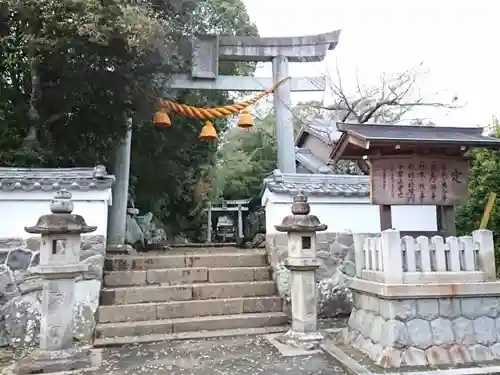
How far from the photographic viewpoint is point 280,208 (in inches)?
315

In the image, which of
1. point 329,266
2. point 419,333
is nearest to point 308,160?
point 329,266

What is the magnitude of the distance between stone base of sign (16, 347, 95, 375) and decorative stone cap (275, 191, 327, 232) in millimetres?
3306

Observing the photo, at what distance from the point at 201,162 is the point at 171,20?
→ 6.83 meters

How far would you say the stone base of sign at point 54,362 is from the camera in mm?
5141

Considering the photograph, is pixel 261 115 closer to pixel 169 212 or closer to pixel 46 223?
pixel 169 212

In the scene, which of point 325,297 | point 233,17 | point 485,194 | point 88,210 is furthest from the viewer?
point 233,17

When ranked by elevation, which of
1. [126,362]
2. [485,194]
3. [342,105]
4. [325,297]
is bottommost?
[126,362]

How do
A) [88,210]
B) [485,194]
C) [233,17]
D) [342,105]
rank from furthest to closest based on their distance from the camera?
[233,17]
[342,105]
[485,194]
[88,210]

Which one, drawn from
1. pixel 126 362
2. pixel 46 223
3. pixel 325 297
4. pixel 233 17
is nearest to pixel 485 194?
pixel 325 297

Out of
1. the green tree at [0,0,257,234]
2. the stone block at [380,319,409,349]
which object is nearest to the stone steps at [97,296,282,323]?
the stone block at [380,319,409,349]

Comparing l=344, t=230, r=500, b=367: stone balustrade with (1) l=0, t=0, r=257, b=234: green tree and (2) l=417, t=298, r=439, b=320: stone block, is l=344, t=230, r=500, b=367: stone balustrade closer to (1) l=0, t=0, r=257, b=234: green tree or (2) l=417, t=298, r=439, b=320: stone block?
(2) l=417, t=298, r=439, b=320: stone block

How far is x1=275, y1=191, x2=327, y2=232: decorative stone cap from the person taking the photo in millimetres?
6402

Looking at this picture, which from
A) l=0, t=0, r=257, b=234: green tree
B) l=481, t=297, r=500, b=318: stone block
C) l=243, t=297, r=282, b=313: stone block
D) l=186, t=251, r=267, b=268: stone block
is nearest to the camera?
l=481, t=297, r=500, b=318: stone block

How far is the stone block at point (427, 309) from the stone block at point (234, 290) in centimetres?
298
